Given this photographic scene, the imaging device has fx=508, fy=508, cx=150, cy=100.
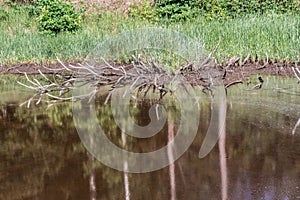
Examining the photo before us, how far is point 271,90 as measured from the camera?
6.68 metres

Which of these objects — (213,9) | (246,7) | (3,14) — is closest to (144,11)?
(213,9)

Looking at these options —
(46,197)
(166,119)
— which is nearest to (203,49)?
(166,119)

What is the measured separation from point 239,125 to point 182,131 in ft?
1.93

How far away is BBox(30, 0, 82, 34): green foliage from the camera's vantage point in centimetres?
1123

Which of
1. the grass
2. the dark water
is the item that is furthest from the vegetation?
the dark water

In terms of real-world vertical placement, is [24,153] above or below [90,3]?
below

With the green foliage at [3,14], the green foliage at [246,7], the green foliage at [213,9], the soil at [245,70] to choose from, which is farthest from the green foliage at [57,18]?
the soil at [245,70]

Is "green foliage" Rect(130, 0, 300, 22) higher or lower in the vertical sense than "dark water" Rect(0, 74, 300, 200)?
higher

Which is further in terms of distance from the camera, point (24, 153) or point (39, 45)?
point (39, 45)

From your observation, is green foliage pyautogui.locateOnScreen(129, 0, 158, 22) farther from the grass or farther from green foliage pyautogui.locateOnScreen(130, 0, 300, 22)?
the grass

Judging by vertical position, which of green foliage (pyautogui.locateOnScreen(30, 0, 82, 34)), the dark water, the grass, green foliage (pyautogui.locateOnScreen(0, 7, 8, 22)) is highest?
green foliage (pyautogui.locateOnScreen(0, 7, 8, 22))

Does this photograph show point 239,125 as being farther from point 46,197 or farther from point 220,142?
point 46,197

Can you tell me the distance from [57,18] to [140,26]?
238 centimetres

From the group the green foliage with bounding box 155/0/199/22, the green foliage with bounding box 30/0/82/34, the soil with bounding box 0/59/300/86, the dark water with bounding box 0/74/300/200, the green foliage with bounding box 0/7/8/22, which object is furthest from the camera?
the green foliage with bounding box 0/7/8/22
